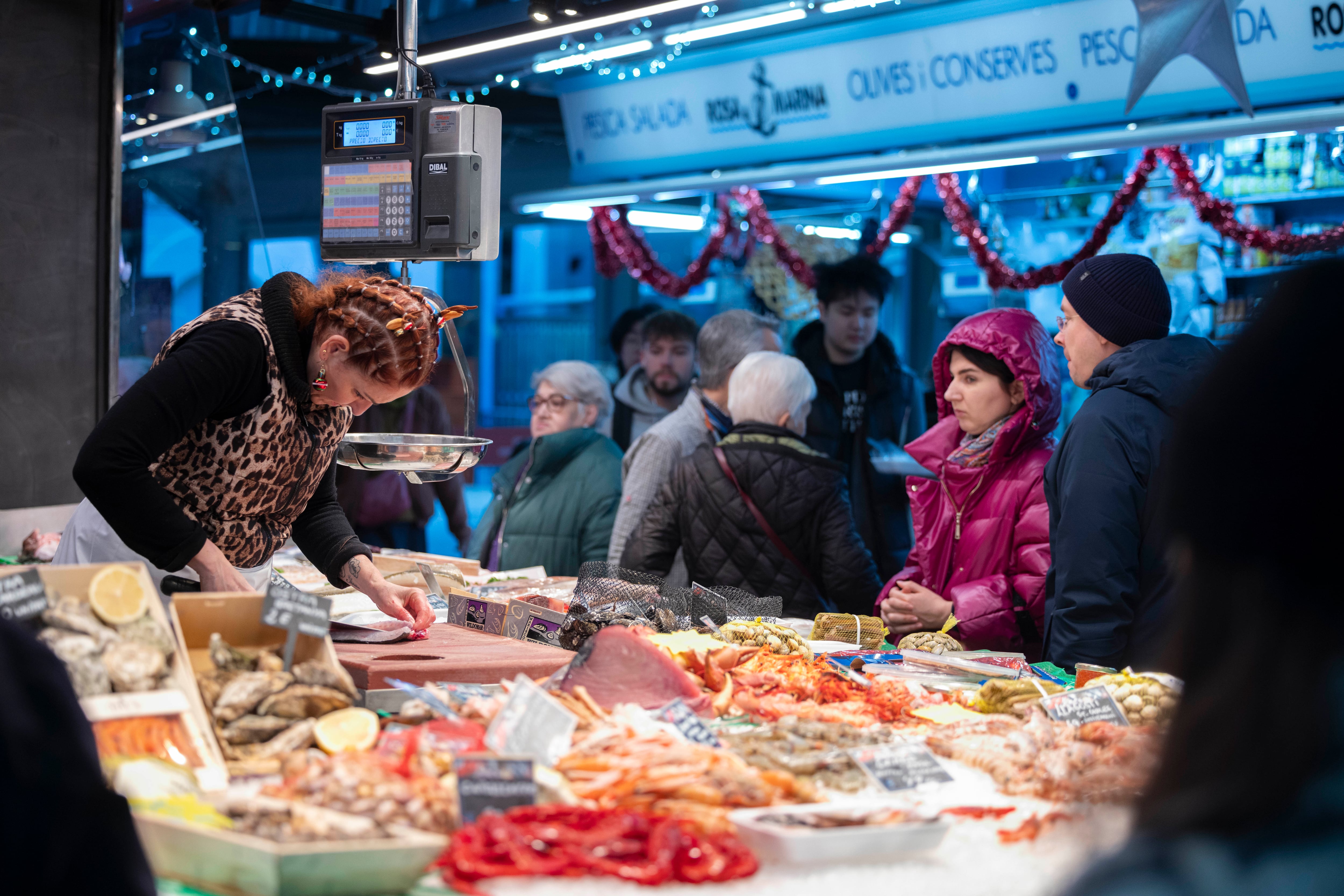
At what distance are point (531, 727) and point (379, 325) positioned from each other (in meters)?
1.04

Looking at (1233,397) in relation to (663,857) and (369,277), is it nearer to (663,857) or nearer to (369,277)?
(663,857)

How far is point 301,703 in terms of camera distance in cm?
158

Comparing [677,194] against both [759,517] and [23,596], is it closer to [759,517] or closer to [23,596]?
[759,517]

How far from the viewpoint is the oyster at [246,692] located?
155 cm

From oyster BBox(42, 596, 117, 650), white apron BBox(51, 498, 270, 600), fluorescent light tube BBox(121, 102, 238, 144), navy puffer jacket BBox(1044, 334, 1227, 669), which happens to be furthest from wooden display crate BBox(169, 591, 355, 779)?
fluorescent light tube BBox(121, 102, 238, 144)

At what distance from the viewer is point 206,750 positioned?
4.78ft

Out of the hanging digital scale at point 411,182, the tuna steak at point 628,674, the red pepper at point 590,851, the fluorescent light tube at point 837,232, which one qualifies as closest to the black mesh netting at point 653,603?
the tuna steak at point 628,674

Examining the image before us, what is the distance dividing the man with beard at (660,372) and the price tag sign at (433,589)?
2.04m

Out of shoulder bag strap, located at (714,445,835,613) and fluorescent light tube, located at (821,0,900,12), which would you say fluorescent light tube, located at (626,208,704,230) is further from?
shoulder bag strap, located at (714,445,835,613)

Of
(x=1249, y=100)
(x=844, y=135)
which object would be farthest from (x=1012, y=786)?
Result: (x=844, y=135)

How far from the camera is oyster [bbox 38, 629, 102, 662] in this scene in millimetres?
1460

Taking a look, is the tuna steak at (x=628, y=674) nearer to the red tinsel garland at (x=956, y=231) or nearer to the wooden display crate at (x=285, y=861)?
the wooden display crate at (x=285, y=861)

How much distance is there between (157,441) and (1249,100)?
4.30 metres

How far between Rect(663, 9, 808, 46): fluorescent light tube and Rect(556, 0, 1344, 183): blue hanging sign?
60 cm
